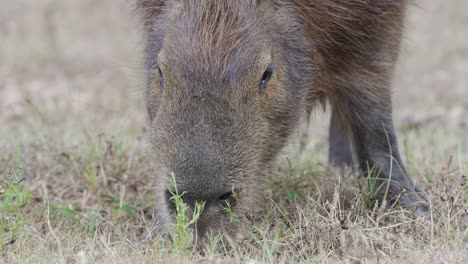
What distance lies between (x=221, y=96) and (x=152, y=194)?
1.41 meters

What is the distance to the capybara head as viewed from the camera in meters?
3.54

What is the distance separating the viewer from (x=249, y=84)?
377cm

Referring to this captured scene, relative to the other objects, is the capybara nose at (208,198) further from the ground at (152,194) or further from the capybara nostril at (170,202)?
the ground at (152,194)

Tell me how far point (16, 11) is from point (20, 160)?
8.24 metres

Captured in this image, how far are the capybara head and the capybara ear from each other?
0.05 metres

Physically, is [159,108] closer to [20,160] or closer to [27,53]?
[20,160]

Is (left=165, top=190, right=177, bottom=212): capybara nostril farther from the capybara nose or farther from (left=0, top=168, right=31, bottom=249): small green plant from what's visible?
(left=0, top=168, right=31, bottom=249): small green plant

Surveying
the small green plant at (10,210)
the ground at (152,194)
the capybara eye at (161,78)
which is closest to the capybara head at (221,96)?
the capybara eye at (161,78)

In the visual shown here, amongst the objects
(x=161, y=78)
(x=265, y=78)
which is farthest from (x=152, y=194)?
(x=265, y=78)

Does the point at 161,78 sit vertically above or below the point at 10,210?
above

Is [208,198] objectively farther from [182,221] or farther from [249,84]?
[249,84]

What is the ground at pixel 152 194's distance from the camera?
12.2 feet

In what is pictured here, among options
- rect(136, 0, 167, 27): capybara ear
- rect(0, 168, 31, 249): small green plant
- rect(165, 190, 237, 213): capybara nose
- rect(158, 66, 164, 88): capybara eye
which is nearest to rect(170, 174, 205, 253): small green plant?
rect(165, 190, 237, 213): capybara nose

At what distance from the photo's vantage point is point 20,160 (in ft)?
16.9
